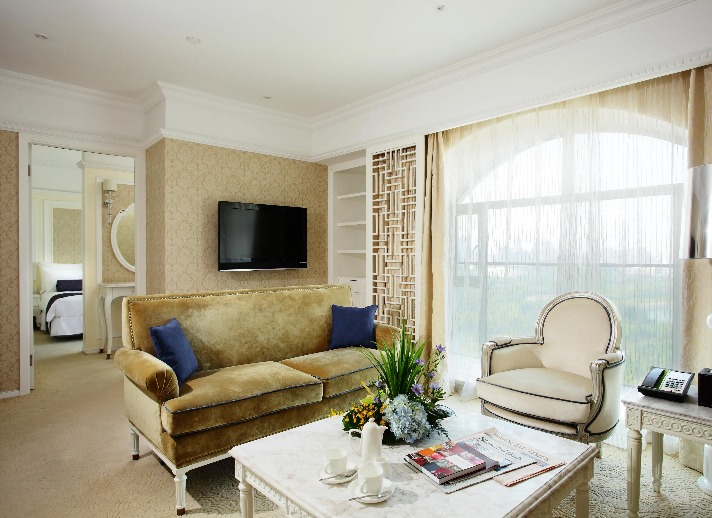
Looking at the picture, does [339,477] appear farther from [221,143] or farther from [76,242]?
[76,242]

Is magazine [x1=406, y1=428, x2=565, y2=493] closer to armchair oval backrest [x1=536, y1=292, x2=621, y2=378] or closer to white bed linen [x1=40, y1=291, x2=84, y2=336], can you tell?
armchair oval backrest [x1=536, y1=292, x2=621, y2=378]

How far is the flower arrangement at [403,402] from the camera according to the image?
5.90ft

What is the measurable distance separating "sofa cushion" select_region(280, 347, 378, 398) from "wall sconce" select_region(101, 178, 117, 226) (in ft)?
13.4

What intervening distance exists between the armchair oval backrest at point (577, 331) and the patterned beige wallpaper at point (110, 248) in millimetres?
5289

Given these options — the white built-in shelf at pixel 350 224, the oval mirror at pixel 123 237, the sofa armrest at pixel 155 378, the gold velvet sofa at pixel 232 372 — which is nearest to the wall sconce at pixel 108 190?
the oval mirror at pixel 123 237

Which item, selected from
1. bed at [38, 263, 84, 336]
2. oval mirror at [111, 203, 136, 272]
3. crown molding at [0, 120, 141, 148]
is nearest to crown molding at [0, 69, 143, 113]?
crown molding at [0, 120, 141, 148]

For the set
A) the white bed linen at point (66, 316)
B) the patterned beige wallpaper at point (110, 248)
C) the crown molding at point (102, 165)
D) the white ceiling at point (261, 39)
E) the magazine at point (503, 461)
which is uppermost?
the white ceiling at point (261, 39)

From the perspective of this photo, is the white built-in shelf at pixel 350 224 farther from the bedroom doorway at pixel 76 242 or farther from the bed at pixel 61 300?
the bed at pixel 61 300

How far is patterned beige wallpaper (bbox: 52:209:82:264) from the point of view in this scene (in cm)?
813

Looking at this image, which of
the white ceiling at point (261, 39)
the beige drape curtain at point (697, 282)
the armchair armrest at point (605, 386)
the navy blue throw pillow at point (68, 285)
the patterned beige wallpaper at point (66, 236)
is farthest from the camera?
the patterned beige wallpaper at point (66, 236)

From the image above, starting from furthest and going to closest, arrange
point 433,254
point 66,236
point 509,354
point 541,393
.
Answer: point 66,236
point 433,254
point 509,354
point 541,393

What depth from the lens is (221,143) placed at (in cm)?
479

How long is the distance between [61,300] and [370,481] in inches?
267

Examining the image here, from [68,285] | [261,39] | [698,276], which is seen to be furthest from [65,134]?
[698,276]
